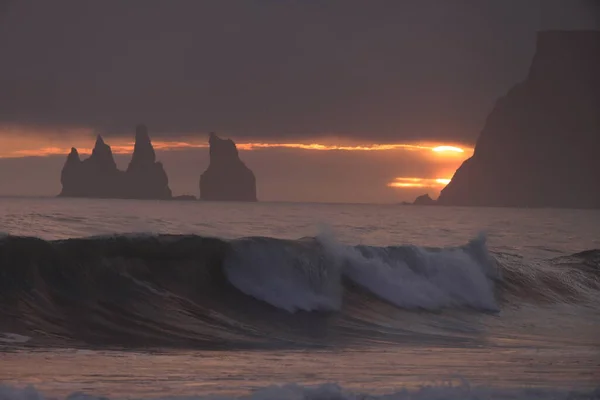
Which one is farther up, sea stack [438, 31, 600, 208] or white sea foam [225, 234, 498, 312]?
sea stack [438, 31, 600, 208]

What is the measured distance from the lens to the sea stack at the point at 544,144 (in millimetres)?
117562

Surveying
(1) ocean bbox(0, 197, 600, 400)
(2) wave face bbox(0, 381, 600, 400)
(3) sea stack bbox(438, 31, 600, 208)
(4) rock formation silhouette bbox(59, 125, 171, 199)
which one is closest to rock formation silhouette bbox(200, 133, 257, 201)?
(4) rock formation silhouette bbox(59, 125, 171, 199)

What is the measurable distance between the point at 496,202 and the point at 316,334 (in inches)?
4475

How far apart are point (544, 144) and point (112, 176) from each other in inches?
2467

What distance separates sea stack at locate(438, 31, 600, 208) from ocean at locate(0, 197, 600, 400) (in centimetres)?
10166

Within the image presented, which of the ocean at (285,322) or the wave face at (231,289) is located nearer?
the ocean at (285,322)

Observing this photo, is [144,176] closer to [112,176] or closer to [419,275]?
[112,176]

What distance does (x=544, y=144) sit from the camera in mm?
121188

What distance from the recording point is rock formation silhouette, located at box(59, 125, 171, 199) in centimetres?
10288

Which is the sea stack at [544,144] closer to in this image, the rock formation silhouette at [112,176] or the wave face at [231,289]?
the rock formation silhouette at [112,176]

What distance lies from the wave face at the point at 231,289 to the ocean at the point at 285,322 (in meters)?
0.04

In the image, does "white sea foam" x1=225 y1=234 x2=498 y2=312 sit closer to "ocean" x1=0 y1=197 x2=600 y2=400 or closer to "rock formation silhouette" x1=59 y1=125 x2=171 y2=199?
"ocean" x1=0 y1=197 x2=600 y2=400

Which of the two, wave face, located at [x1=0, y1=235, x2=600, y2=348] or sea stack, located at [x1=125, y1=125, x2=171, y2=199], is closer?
wave face, located at [x1=0, y1=235, x2=600, y2=348]

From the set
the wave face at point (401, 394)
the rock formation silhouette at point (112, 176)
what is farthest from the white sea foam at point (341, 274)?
the rock formation silhouette at point (112, 176)
